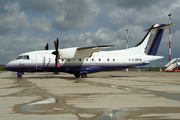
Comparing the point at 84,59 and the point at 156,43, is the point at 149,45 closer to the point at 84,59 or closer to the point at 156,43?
the point at 156,43

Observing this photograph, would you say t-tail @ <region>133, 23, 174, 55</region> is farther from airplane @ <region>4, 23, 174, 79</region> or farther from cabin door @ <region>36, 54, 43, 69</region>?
cabin door @ <region>36, 54, 43, 69</region>

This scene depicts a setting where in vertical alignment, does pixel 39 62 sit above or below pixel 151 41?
below

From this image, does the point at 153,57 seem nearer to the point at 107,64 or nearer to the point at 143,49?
the point at 143,49

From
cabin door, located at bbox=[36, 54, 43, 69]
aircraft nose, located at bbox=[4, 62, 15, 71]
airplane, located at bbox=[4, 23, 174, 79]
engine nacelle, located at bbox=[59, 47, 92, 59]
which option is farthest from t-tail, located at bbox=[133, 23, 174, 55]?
aircraft nose, located at bbox=[4, 62, 15, 71]

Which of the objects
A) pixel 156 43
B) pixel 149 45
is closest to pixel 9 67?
pixel 149 45

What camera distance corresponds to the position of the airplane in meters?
25.1

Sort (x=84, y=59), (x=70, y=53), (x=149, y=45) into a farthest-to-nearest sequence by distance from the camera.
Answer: (x=149, y=45) < (x=84, y=59) < (x=70, y=53)

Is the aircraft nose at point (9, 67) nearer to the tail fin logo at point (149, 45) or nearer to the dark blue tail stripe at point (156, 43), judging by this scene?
the tail fin logo at point (149, 45)

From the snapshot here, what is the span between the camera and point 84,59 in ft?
90.8

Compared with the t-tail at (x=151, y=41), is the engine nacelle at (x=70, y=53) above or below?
below

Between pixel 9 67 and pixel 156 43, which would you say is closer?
pixel 9 67

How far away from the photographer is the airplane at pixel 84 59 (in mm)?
25073

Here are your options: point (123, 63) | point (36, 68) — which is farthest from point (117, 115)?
point (123, 63)

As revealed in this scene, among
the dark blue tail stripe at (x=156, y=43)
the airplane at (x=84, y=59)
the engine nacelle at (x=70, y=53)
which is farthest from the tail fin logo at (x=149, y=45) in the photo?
the engine nacelle at (x=70, y=53)
